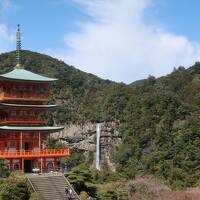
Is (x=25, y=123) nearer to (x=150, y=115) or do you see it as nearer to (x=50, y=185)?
(x=50, y=185)

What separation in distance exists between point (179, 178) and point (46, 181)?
17.5 meters

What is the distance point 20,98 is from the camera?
47.4 m

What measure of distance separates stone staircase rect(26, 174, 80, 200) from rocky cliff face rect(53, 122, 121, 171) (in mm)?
42115

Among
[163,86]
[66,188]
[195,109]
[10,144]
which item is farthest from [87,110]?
[66,188]

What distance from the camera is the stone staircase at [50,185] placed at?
38.6 metres

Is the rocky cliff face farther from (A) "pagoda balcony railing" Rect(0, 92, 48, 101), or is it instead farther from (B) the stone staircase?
(B) the stone staircase

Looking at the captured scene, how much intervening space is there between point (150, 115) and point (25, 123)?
40.0 m

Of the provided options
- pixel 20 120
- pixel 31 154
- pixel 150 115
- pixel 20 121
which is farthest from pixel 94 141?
pixel 31 154

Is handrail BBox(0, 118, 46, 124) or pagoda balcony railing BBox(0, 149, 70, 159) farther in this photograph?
handrail BBox(0, 118, 46, 124)

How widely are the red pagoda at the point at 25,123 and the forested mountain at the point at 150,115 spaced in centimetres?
1345

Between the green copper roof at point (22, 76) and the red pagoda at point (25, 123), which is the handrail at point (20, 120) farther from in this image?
the green copper roof at point (22, 76)

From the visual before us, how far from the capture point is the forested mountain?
7125 cm

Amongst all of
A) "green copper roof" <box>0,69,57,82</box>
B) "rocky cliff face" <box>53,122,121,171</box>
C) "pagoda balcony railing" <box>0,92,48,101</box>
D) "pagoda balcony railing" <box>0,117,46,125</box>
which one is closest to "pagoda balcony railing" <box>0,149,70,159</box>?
"pagoda balcony railing" <box>0,117,46,125</box>

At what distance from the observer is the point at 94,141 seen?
85.8 meters
